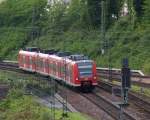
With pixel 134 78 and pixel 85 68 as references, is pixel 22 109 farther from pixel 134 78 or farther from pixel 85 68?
pixel 134 78

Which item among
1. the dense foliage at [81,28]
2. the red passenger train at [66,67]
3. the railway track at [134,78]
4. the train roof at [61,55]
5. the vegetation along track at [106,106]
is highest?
the dense foliage at [81,28]

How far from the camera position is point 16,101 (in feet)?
140

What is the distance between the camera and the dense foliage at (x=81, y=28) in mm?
73188

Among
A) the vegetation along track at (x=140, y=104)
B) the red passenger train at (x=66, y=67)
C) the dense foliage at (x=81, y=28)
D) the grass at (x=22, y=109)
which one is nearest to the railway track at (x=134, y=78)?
the dense foliage at (x=81, y=28)

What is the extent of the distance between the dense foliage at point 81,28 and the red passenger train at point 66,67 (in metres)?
7.42

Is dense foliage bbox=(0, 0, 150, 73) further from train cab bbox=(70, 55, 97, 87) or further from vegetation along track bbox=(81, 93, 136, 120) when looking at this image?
vegetation along track bbox=(81, 93, 136, 120)

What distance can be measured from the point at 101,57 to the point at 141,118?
1563 inches

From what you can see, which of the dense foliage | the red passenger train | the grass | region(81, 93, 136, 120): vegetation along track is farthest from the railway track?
the grass

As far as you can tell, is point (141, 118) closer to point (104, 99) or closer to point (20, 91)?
point (104, 99)

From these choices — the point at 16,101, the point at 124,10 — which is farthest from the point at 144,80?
the point at 124,10

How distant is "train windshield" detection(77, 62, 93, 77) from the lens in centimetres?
5028

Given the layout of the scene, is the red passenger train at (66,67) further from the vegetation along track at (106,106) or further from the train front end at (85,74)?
the vegetation along track at (106,106)

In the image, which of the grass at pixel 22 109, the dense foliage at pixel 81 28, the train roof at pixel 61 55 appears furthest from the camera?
the dense foliage at pixel 81 28

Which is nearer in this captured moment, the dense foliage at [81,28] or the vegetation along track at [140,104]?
the vegetation along track at [140,104]
